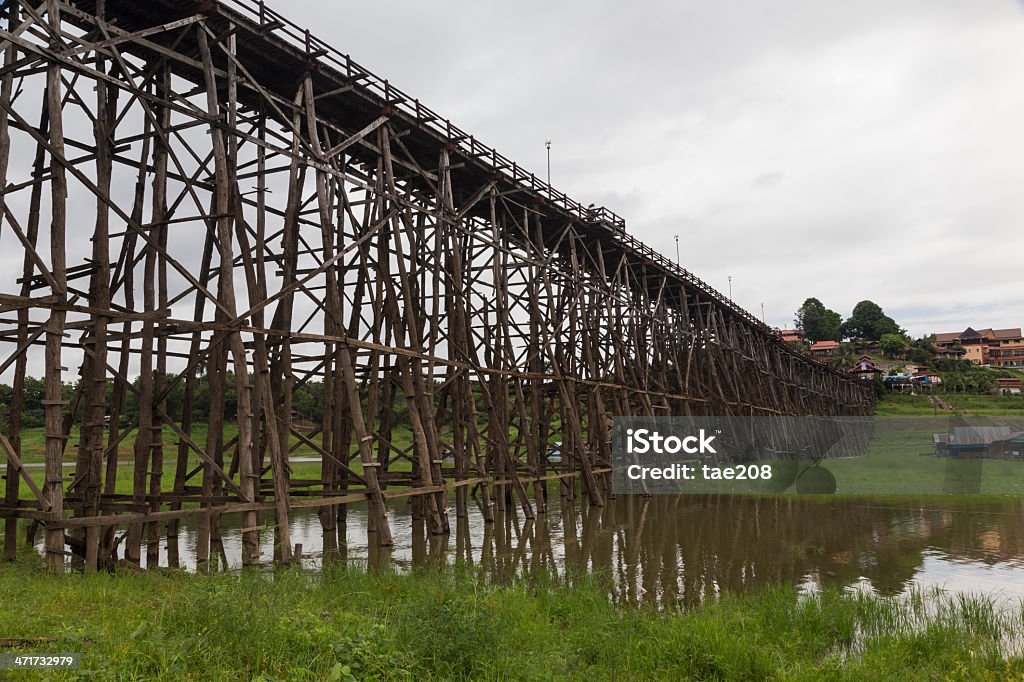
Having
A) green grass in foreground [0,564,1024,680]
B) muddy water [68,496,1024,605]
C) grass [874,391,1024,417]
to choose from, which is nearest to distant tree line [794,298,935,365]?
grass [874,391,1024,417]

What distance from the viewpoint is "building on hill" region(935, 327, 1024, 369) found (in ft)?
325

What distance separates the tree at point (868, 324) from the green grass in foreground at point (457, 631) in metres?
Result: 108

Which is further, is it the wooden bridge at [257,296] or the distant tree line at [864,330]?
the distant tree line at [864,330]

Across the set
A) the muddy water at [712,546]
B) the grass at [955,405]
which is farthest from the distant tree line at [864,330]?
the muddy water at [712,546]

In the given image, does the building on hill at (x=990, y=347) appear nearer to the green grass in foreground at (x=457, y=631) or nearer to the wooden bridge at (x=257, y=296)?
the wooden bridge at (x=257, y=296)

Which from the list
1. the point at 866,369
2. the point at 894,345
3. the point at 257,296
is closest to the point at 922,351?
the point at 894,345

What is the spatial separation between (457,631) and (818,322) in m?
119

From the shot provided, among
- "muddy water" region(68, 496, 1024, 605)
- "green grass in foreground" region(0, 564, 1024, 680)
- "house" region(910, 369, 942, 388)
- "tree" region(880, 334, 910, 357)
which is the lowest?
"muddy water" region(68, 496, 1024, 605)

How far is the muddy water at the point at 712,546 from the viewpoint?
10.7 m

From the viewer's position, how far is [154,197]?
410 inches

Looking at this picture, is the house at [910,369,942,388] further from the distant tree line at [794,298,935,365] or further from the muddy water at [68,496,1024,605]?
the muddy water at [68,496,1024,605]

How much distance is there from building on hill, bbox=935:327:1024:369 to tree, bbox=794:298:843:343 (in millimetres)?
14221

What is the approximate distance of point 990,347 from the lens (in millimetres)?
102688

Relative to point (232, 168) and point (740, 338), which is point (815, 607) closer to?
point (232, 168)
